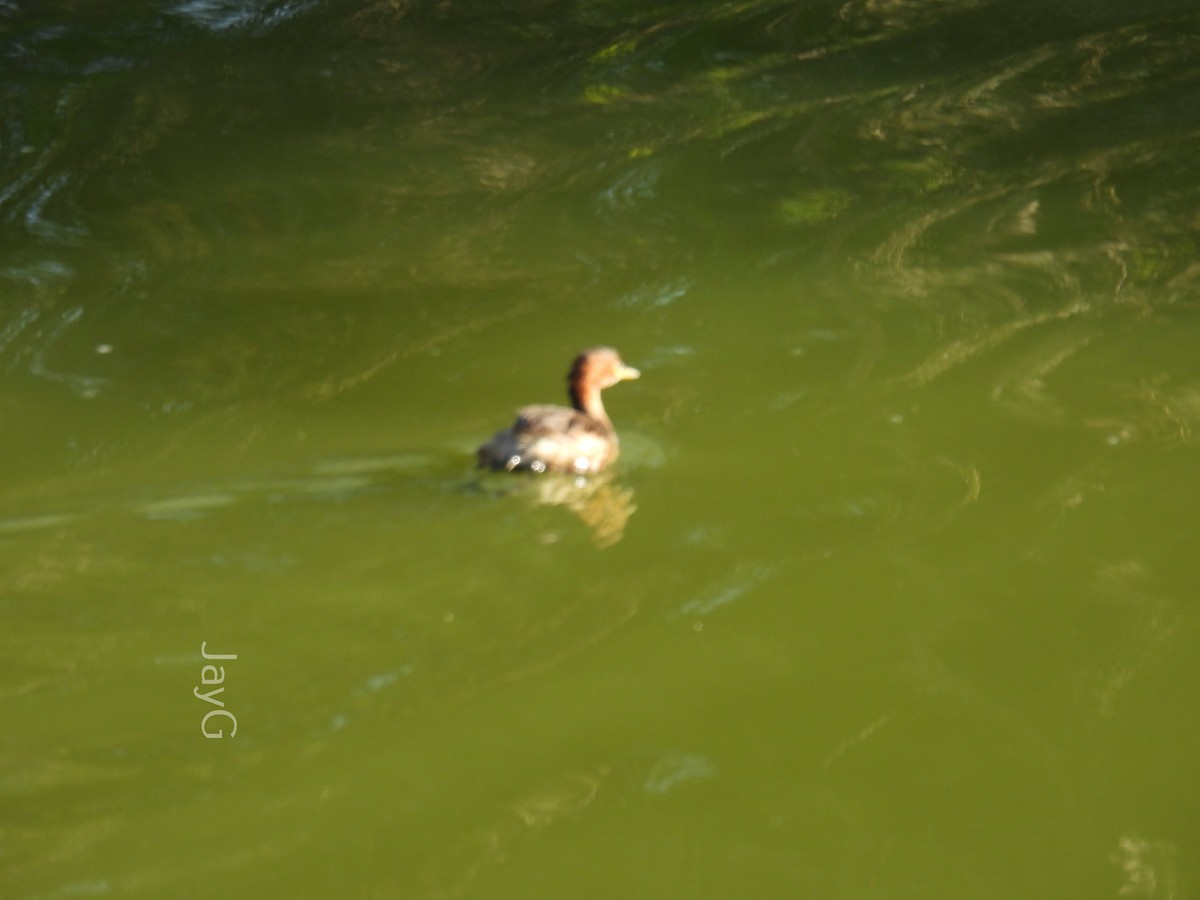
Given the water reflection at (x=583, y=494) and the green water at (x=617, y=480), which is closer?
the green water at (x=617, y=480)

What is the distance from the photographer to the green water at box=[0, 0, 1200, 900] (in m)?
4.16

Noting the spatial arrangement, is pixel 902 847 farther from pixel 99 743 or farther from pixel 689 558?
pixel 99 743

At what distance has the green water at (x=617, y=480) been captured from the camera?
13.6 feet

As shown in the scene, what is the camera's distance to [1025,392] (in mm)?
6977

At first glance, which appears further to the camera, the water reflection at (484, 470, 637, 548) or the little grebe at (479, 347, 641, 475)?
the little grebe at (479, 347, 641, 475)

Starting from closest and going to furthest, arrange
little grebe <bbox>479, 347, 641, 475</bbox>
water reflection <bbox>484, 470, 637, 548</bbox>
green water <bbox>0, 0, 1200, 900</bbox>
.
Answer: green water <bbox>0, 0, 1200, 900</bbox>
water reflection <bbox>484, 470, 637, 548</bbox>
little grebe <bbox>479, 347, 641, 475</bbox>

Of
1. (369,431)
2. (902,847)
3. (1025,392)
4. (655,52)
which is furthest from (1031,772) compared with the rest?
(655,52)

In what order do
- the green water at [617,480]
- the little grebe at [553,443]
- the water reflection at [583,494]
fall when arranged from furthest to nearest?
the little grebe at [553,443], the water reflection at [583,494], the green water at [617,480]

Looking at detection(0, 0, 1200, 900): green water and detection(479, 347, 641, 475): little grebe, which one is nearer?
detection(0, 0, 1200, 900): green water

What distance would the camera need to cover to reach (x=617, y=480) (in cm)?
642

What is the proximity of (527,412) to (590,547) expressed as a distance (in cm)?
96

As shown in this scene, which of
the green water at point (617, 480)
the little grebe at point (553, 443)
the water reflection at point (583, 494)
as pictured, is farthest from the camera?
the little grebe at point (553, 443)

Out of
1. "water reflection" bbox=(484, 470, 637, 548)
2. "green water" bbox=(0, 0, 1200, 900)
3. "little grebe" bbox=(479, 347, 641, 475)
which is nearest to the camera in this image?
"green water" bbox=(0, 0, 1200, 900)

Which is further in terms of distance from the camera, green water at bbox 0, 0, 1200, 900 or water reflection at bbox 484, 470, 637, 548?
water reflection at bbox 484, 470, 637, 548
